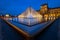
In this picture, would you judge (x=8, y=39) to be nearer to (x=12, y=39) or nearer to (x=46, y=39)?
(x=12, y=39)

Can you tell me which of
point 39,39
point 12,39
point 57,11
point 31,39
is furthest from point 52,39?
point 57,11

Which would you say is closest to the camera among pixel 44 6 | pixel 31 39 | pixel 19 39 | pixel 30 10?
pixel 31 39

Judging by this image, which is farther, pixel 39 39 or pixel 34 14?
pixel 34 14

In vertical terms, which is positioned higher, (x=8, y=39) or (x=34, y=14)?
(x=34, y=14)

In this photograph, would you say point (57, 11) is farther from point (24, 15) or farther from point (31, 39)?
point (31, 39)

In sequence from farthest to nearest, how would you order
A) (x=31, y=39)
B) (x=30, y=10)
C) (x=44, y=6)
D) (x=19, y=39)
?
(x=44, y=6)
(x=30, y=10)
(x=19, y=39)
(x=31, y=39)

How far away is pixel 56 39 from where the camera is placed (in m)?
4.45

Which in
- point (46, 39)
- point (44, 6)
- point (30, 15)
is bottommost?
point (46, 39)

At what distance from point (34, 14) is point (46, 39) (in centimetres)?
1049

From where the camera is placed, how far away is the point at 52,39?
447cm

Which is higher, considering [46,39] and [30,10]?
[30,10]

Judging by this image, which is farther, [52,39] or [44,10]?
[44,10]

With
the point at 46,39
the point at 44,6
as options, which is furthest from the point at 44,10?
the point at 46,39

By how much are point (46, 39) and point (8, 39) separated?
126 centimetres
